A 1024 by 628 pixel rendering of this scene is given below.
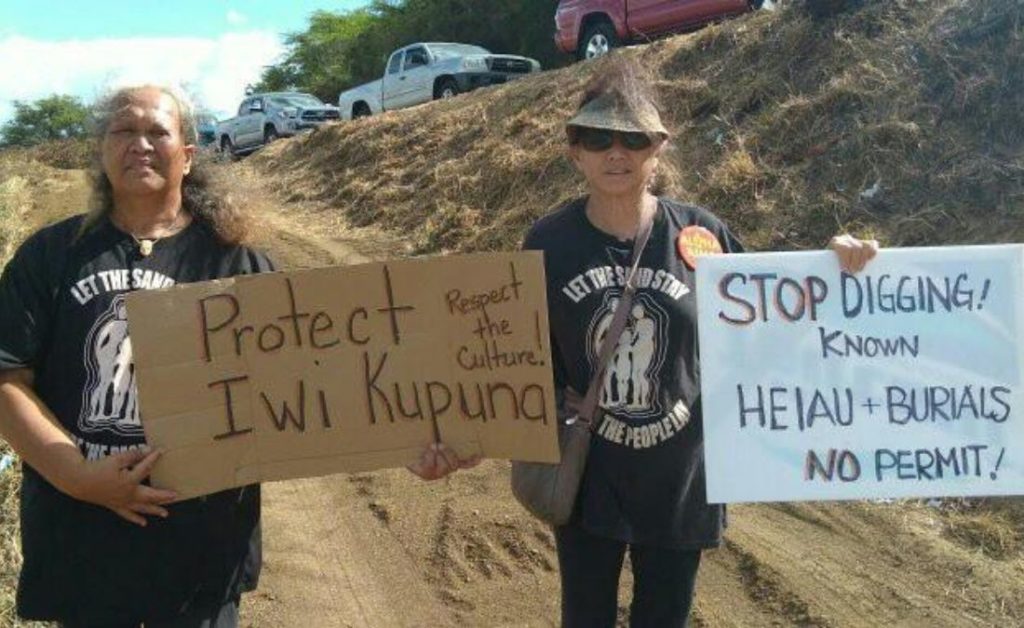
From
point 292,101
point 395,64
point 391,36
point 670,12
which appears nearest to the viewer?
point 670,12

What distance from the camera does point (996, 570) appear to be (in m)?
4.04

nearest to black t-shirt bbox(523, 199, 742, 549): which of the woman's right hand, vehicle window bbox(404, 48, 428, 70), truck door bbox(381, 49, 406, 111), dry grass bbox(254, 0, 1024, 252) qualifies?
the woman's right hand

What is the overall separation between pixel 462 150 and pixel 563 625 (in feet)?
34.3

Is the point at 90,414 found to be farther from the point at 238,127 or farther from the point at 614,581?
the point at 238,127

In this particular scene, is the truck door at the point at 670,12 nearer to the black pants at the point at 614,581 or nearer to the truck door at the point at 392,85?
the truck door at the point at 392,85

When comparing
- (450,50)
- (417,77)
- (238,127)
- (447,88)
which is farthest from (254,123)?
(447,88)

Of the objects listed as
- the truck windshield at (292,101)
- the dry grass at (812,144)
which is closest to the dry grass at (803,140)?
the dry grass at (812,144)

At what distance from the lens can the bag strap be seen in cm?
235

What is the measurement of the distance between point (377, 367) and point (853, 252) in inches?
47.9

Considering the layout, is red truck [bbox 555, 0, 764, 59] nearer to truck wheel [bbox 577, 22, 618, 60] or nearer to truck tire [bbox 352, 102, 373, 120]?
truck wheel [bbox 577, 22, 618, 60]

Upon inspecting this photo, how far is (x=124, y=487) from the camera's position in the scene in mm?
2141

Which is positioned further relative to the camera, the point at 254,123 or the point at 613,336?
the point at 254,123

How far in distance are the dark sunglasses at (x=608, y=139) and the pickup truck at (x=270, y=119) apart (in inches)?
829

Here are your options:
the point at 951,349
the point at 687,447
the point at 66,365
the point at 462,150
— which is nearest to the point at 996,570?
the point at 951,349
